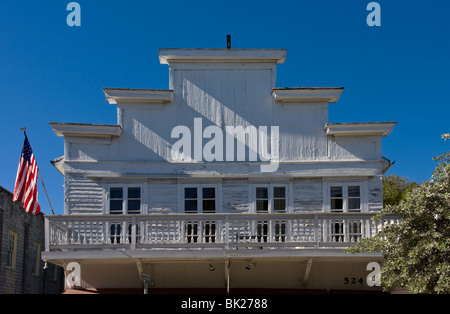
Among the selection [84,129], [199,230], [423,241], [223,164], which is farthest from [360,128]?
[84,129]

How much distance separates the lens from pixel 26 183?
61.6 ft

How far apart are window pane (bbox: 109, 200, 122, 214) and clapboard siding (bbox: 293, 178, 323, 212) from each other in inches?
229

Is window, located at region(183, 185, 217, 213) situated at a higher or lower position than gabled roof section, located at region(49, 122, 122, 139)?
lower

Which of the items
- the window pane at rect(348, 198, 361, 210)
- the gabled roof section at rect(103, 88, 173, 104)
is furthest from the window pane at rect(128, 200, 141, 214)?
the window pane at rect(348, 198, 361, 210)

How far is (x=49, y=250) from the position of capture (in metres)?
16.7

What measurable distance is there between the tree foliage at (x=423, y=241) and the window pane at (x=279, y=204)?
606 cm

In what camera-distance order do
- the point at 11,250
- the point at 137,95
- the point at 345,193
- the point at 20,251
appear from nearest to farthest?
the point at 345,193 → the point at 137,95 → the point at 11,250 → the point at 20,251

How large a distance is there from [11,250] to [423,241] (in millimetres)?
20850

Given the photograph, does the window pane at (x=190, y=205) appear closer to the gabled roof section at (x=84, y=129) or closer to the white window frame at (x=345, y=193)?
the gabled roof section at (x=84, y=129)

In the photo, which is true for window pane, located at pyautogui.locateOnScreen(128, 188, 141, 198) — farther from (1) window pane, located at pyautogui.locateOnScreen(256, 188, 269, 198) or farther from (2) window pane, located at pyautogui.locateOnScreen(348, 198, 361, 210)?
(2) window pane, located at pyautogui.locateOnScreen(348, 198, 361, 210)

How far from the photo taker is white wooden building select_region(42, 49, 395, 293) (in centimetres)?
1844

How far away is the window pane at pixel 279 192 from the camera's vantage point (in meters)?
19.6

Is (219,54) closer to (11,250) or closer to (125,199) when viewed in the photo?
(125,199)
